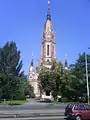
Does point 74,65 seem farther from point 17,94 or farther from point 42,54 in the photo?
point 42,54

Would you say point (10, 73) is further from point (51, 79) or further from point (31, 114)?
point (31, 114)

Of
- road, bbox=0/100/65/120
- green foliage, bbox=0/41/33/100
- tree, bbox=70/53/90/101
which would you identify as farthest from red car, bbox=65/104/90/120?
green foliage, bbox=0/41/33/100

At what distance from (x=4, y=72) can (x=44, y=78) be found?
828 inches

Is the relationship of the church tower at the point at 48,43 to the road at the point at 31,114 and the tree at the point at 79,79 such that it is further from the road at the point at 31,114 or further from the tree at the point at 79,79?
the road at the point at 31,114

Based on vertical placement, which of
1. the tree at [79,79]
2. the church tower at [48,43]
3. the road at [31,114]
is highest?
the church tower at [48,43]

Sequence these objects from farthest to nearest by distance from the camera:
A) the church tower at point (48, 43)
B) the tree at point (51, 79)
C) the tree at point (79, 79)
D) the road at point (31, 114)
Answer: the church tower at point (48, 43) < the tree at point (51, 79) < the tree at point (79, 79) < the road at point (31, 114)

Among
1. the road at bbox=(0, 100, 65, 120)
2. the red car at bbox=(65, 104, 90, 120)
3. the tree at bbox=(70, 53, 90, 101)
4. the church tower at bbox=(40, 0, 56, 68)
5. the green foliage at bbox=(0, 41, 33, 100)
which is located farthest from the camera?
the church tower at bbox=(40, 0, 56, 68)

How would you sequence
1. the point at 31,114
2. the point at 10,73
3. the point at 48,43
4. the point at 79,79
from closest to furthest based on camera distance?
the point at 31,114
the point at 79,79
the point at 10,73
the point at 48,43

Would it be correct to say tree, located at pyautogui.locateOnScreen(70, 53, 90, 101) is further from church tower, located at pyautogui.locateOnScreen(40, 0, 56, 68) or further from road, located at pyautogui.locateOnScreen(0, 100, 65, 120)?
church tower, located at pyautogui.locateOnScreen(40, 0, 56, 68)

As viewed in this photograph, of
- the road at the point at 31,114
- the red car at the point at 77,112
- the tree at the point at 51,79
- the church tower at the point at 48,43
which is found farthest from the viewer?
the church tower at the point at 48,43

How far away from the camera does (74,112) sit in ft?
122

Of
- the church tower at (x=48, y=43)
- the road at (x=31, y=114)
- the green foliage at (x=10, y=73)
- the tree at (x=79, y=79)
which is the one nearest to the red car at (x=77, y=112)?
the road at (x=31, y=114)

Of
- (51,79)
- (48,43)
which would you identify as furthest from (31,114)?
(48,43)

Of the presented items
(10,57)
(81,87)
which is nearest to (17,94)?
(10,57)
